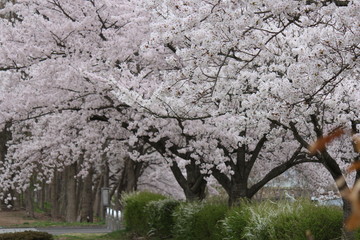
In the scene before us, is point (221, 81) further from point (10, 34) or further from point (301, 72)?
point (10, 34)

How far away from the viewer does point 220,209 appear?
1224 cm

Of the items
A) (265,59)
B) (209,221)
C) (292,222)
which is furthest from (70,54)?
(292,222)

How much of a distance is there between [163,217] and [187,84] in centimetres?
771

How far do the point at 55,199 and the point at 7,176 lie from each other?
37.1 feet

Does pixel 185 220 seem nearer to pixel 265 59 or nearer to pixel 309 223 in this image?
pixel 265 59

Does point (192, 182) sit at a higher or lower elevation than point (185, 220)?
higher

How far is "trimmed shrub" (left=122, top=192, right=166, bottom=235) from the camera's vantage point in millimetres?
18255

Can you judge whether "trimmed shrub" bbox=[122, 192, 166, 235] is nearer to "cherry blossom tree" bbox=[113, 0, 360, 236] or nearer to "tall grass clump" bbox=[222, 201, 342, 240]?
"cherry blossom tree" bbox=[113, 0, 360, 236]

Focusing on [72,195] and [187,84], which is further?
[72,195]

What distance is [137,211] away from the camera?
19000mm

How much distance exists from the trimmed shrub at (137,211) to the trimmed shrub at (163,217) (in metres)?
0.61

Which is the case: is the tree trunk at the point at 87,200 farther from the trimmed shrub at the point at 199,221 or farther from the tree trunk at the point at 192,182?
the trimmed shrub at the point at 199,221

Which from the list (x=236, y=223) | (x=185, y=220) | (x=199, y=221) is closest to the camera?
(x=236, y=223)

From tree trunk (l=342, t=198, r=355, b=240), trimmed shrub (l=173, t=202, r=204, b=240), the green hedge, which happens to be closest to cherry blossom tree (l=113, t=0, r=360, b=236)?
tree trunk (l=342, t=198, r=355, b=240)
